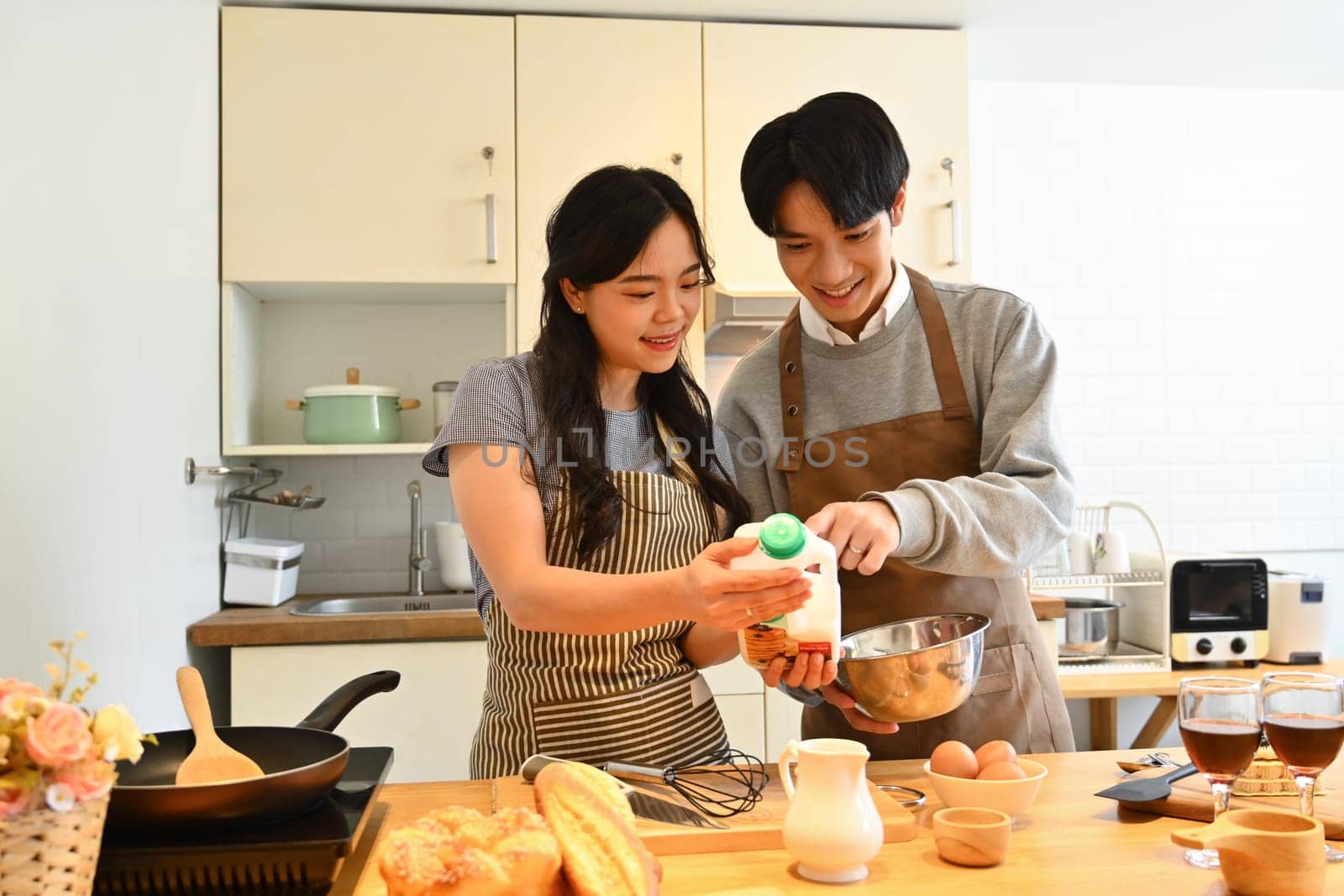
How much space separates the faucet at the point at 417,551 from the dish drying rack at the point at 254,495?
30cm

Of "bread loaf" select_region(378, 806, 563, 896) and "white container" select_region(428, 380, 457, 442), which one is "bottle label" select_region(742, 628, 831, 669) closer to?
"bread loaf" select_region(378, 806, 563, 896)

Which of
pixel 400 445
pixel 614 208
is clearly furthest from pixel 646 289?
pixel 400 445

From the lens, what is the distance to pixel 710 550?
1210 mm

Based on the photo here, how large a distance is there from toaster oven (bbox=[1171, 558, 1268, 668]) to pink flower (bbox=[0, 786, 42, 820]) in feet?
10.3

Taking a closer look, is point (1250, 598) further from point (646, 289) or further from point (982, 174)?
point (646, 289)

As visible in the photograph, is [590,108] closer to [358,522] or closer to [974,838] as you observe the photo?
[358,522]

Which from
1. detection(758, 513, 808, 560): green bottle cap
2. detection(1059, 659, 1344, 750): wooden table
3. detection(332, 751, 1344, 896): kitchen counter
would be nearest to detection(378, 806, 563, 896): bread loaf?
detection(332, 751, 1344, 896): kitchen counter

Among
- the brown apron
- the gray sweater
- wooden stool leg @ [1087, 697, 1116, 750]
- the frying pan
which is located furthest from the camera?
wooden stool leg @ [1087, 697, 1116, 750]

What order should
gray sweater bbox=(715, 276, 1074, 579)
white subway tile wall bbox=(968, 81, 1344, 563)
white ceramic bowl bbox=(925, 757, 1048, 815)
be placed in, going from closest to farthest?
white ceramic bowl bbox=(925, 757, 1048, 815) → gray sweater bbox=(715, 276, 1074, 579) → white subway tile wall bbox=(968, 81, 1344, 563)

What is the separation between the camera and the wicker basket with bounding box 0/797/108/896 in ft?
2.64

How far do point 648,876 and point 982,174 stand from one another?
133 inches

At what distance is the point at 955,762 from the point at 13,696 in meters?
0.92

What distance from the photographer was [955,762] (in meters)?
1.26

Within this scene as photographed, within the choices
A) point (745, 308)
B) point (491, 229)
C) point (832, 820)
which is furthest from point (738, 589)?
point (491, 229)
